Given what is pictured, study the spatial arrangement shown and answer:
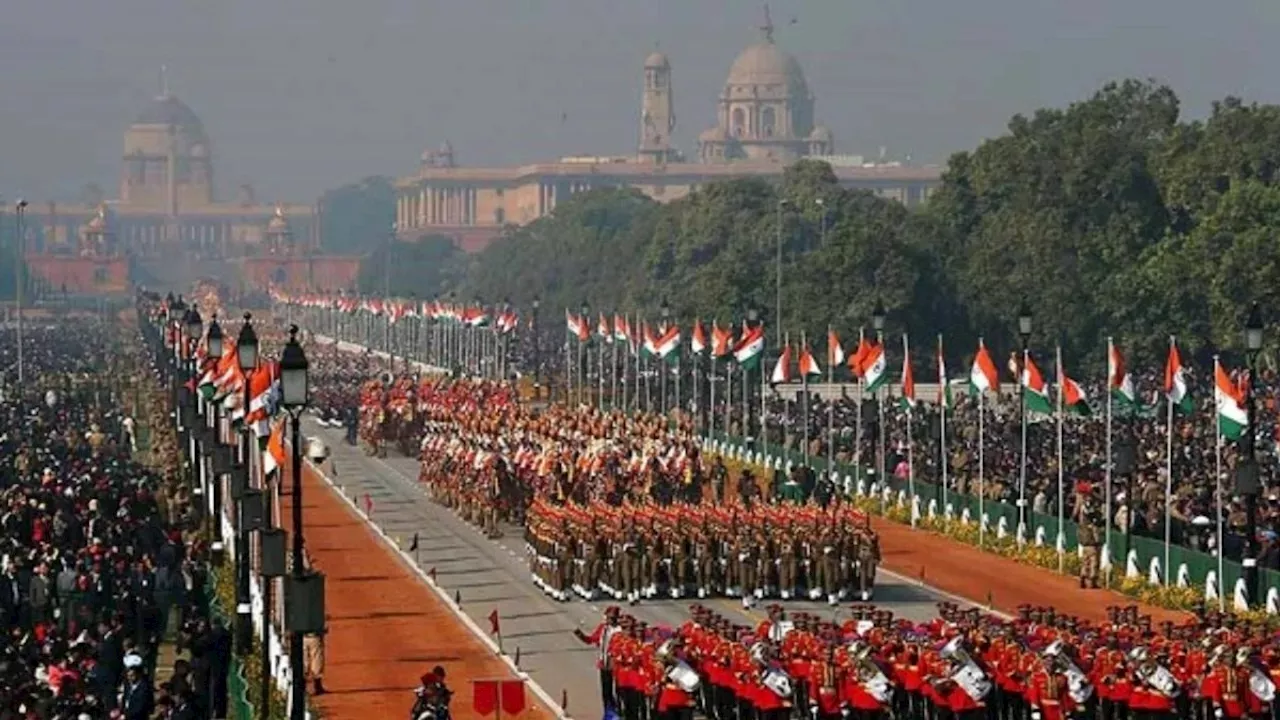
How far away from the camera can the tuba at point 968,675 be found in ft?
115

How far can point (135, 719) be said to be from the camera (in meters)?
36.4

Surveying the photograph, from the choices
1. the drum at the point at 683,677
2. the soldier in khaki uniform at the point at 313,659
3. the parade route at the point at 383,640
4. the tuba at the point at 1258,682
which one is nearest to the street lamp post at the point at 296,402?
the drum at the point at 683,677

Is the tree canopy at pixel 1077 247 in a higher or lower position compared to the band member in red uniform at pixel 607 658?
higher

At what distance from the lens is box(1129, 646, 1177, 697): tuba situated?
1357 inches

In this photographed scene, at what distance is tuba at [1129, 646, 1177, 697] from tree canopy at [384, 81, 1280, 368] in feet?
236

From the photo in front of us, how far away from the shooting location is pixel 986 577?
2318 inches

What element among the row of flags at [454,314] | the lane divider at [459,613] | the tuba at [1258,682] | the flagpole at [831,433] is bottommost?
the lane divider at [459,613]

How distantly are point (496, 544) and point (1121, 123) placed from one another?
77.2 m

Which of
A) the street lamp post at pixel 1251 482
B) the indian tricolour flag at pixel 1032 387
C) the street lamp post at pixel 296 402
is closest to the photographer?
the street lamp post at pixel 296 402

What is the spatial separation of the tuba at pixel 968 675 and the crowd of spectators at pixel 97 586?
773 centimetres

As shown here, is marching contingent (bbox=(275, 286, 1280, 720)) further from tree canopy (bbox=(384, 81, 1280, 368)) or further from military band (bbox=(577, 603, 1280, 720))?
tree canopy (bbox=(384, 81, 1280, 368))

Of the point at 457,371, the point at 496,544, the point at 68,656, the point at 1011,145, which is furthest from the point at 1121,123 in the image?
the point at 68,656

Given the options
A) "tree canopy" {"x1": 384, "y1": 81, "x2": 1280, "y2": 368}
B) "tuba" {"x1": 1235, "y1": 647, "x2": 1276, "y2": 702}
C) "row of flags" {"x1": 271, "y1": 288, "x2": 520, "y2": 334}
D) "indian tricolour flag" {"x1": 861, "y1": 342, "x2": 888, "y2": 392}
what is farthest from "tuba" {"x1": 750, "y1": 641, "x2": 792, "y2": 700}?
"row of flags" {"x1": 271, "y1": 288, "x2": 520, "y2": 334}

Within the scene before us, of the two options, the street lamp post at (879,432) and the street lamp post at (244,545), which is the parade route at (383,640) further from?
the street lamp post at (879,432)
